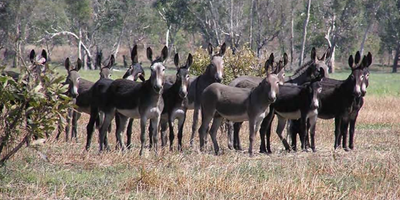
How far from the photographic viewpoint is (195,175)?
33.4 ft

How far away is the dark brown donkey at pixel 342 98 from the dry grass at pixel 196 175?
3.34 ft

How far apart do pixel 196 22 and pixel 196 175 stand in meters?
54.8

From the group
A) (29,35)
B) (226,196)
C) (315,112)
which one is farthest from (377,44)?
(226,196)

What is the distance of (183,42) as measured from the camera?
263 feet

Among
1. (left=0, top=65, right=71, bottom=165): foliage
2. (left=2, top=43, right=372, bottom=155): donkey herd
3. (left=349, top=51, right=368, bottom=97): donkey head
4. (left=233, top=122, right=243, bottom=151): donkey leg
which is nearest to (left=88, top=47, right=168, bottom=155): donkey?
(left=2, top=43, right=372, bottom=155): donkey herd

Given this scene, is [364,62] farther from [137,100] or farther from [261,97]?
[137,100]

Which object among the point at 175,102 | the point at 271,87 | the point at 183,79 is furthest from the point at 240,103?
the point at 175,102

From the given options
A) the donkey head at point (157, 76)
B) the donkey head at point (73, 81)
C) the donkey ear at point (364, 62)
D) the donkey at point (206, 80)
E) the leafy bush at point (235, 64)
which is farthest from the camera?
the leafy bush at point (235, 64)

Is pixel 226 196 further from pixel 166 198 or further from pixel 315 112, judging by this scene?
pixel 315 112

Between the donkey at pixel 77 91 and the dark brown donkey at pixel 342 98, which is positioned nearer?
the dark brown donkey at pixel 342 98

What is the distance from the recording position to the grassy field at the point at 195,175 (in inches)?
364

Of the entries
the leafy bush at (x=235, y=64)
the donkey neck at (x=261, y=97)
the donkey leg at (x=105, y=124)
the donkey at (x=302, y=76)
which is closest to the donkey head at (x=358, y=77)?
the donkey at (x=302, y=76)

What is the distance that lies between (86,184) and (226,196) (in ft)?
6.30

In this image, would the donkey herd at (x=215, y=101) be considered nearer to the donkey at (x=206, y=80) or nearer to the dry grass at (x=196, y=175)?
the donkey at (x=206, y=80)
